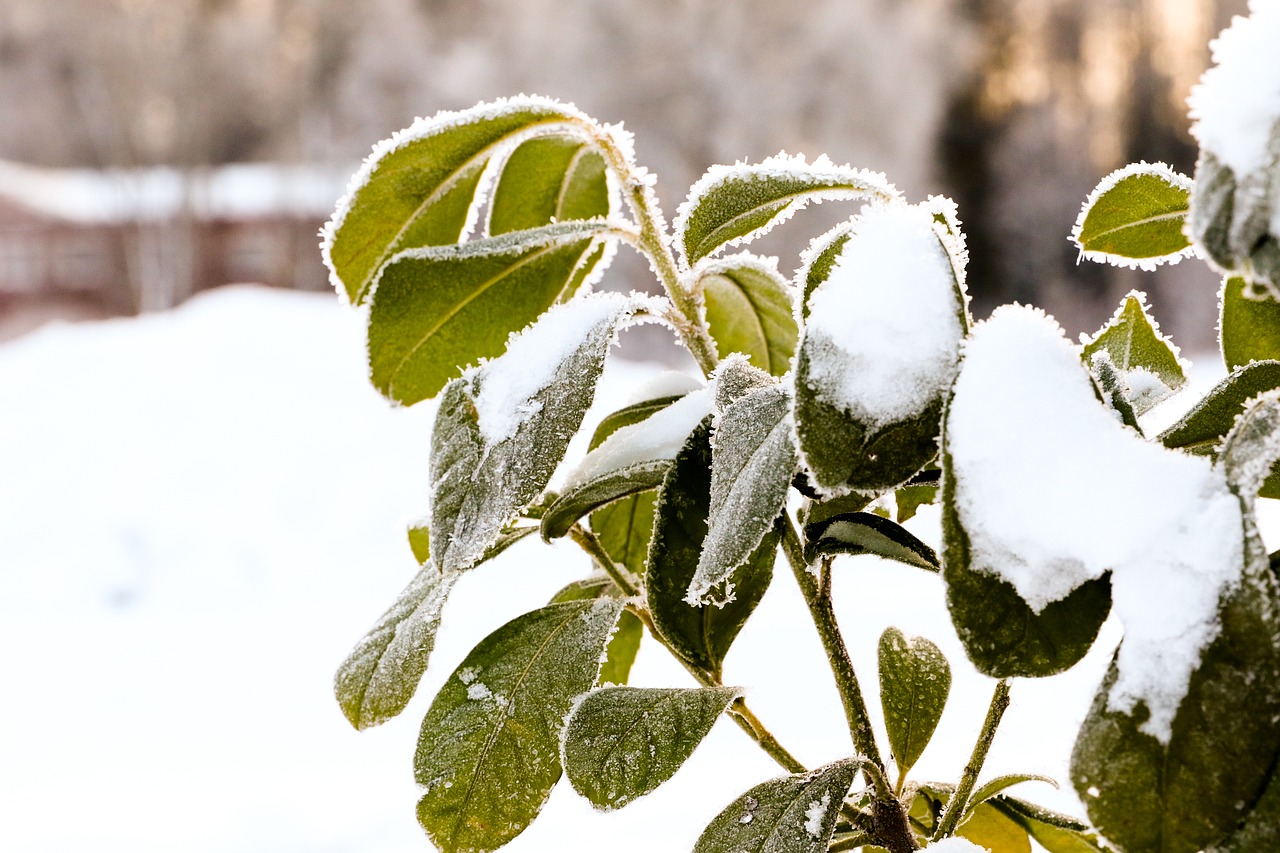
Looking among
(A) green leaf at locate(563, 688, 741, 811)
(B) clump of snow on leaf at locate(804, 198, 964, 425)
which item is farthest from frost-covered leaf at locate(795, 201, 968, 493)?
(A) green leaf at locate(563, 688, 741, 811)

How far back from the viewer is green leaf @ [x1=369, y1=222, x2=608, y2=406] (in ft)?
1.20

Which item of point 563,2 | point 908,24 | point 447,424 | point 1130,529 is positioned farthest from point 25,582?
point 908,24

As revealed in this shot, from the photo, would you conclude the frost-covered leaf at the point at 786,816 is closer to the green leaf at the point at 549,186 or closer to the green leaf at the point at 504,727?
the green leaf at the point at 504,727

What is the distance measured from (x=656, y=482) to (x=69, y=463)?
3.20 m

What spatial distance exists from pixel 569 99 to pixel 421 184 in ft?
29.6

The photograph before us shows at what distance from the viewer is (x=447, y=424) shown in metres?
0.34

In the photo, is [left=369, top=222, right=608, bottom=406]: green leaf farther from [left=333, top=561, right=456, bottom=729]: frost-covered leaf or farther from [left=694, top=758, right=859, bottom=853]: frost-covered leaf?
[left=694, top=758, right=859, bottom=853]: frost-covered leaf

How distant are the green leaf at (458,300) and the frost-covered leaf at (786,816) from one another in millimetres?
193

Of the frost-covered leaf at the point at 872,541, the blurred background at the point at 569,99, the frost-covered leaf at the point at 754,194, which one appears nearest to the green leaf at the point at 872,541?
the frost-covered leaf at the point at 872,541

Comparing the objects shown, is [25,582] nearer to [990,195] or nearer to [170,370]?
[170,370]

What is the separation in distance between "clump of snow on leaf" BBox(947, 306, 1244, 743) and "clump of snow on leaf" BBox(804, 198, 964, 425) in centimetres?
2

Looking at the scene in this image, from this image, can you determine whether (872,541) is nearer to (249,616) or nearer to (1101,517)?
(1101,517)

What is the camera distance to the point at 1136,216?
1.27 feet

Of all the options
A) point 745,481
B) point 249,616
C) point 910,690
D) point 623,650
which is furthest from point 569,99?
point 745,481
